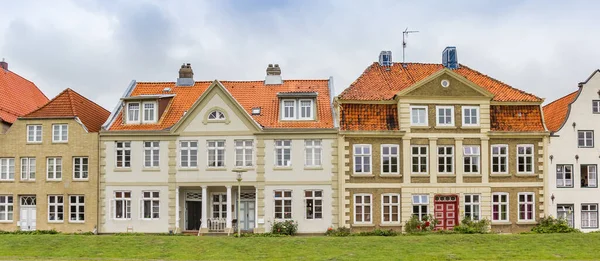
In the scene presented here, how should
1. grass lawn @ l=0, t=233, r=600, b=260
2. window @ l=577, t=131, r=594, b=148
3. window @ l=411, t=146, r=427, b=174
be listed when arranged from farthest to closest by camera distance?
window @ l=577, t=131, r=594, b=148 → window @ l=411, t=146, r=427, b=174 → grass lawn @ l=0, t=233, r=600, b=260

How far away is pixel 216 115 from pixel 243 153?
2.84 meters

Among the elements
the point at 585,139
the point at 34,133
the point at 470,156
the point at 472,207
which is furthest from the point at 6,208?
the point at 585,139

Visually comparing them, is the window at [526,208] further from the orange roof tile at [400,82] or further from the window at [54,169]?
the window at [54,169]

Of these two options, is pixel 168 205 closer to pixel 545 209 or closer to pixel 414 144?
pixel 414 144

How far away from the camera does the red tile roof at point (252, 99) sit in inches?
1688

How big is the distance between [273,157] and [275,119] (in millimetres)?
2468

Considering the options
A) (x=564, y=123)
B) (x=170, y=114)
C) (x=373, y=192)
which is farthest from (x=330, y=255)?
(x=564, y=123)

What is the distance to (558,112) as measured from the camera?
146 feet

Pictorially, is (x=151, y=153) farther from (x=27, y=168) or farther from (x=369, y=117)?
(x=369, y=117)

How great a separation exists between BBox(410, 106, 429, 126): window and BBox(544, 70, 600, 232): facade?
7886mm

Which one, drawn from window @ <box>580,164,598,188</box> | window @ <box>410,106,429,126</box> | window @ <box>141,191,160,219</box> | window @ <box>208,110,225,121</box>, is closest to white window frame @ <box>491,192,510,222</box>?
window @ <box>580,164,598,188</box>

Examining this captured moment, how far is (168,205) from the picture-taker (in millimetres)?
42219

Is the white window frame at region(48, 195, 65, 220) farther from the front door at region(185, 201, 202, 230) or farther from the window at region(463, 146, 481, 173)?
the window at region(463, 146, 481, 173)

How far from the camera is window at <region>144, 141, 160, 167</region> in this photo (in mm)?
42719
